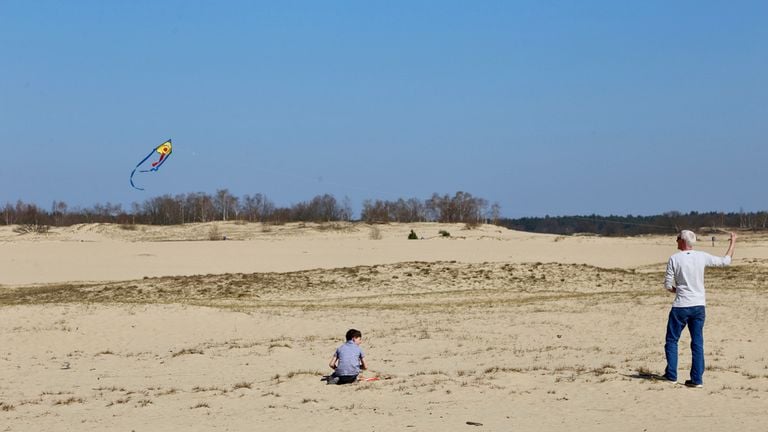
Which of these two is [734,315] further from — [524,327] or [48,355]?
[48,355]

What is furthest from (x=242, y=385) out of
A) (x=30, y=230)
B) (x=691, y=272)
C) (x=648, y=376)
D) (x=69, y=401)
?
(x=30, y=230)

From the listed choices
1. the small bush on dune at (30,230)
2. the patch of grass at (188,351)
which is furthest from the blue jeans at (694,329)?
the small bush on dune at (30,230)

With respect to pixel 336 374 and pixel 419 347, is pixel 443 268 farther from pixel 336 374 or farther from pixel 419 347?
pixel 336 374

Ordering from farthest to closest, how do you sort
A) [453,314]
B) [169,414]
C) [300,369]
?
[453,314], [300,369], [169,414]

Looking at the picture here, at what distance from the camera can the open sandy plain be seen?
10258mm

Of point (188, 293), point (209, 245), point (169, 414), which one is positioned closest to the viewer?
point (169, 414)

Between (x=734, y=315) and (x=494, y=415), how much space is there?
43.6 feet

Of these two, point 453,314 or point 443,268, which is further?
point 443,268

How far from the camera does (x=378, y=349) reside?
17.1 m

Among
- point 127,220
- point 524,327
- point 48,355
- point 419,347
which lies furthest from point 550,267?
point 127,220

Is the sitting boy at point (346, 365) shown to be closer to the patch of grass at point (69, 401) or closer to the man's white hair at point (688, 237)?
the patch of grass at point (69, 401)

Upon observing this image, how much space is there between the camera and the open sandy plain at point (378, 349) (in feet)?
33.7

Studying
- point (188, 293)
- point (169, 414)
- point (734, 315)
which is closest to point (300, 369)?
point (169, 414)

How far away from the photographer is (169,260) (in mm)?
46188
